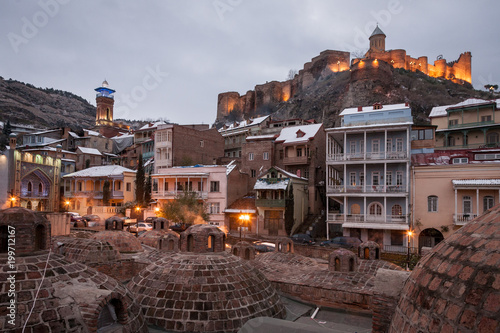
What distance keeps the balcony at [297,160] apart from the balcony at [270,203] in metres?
7.06

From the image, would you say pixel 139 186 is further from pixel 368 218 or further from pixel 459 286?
pixel 459 286

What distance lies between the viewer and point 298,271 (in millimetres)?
19422

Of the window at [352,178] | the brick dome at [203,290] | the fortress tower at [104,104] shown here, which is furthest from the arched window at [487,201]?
the fortress tower at [104,104]

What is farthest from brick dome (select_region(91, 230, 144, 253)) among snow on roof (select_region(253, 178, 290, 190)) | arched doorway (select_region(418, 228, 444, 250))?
arched doorway (select_region(418, 228, 444, 250))

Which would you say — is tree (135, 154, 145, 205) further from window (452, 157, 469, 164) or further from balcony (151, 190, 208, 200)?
window (452, 157, 469, 164)

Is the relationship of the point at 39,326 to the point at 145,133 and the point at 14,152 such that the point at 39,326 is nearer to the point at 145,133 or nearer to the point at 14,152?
the point at 14,152

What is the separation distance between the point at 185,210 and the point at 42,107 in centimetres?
9719

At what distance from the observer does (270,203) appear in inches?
1515

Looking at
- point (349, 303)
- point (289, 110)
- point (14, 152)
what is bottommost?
point (349, 303)

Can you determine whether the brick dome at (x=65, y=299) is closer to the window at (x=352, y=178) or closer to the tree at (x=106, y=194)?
the window at (x=352, y=178)

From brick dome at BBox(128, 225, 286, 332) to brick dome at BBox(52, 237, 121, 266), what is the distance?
5.62 m

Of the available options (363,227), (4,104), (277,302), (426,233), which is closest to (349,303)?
Answer: (277,302)

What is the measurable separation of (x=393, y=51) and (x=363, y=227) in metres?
69.8

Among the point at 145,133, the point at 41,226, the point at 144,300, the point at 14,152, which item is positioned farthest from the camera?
the point at 145,133
